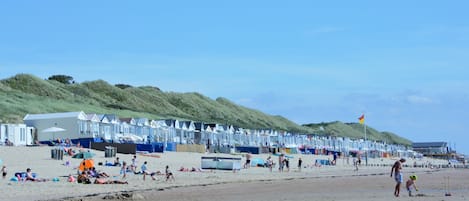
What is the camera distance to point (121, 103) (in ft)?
396

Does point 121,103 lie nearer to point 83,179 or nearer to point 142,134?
point 142,134

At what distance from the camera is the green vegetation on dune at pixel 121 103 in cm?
7900

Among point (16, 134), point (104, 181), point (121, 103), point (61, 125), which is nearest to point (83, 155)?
point (104, 181)

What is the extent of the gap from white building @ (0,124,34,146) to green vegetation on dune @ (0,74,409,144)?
23.1 feet

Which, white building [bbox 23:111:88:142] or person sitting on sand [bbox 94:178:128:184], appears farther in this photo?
white building [bbox 23:111:88:142]

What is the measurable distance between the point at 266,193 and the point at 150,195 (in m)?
4.29

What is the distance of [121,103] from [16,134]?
68.4 meters

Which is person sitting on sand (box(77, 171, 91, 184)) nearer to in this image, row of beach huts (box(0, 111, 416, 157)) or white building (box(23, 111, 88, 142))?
row of beach huts (box(0, 111, 416, 157))

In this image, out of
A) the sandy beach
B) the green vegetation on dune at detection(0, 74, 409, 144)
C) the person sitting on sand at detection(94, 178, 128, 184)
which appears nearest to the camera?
the sandy beach

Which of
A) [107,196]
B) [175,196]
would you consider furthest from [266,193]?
[107,196]

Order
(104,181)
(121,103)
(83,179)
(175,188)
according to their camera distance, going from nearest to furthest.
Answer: (175,188)
(83,179)
(104,181)
(121,103)

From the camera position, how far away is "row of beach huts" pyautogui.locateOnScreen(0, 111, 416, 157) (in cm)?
5397

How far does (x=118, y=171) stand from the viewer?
3466 centimetres

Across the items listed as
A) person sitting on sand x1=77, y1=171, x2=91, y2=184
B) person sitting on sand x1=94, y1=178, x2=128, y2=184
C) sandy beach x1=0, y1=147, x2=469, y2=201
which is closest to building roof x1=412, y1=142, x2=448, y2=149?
sandy beach x1=0, y1=147, x2=469, y2=201
